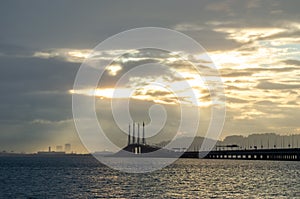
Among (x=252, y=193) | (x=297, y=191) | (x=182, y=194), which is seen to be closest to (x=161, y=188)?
(x=182, y=194)

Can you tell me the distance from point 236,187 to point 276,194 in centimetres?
→ 1336

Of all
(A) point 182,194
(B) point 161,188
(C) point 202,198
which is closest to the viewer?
(C) point 202,198

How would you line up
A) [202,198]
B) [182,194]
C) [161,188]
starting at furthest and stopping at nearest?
[161,188] < [182,194] < [202,198]

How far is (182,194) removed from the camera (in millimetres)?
79500

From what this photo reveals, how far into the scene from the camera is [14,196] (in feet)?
256

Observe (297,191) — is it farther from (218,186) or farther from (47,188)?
(47,188)

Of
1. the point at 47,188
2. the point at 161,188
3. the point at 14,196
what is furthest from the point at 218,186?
the point at 14,196

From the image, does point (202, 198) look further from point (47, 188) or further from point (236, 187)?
point (47, 188)

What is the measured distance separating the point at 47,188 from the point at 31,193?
8.93m

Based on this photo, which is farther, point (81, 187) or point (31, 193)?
point (81, 187)

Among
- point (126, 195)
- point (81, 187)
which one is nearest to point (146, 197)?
point (126, 195)

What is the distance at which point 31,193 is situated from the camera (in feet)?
268

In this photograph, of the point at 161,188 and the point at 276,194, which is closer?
the point at 276,194

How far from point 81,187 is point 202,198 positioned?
81.9 ft
